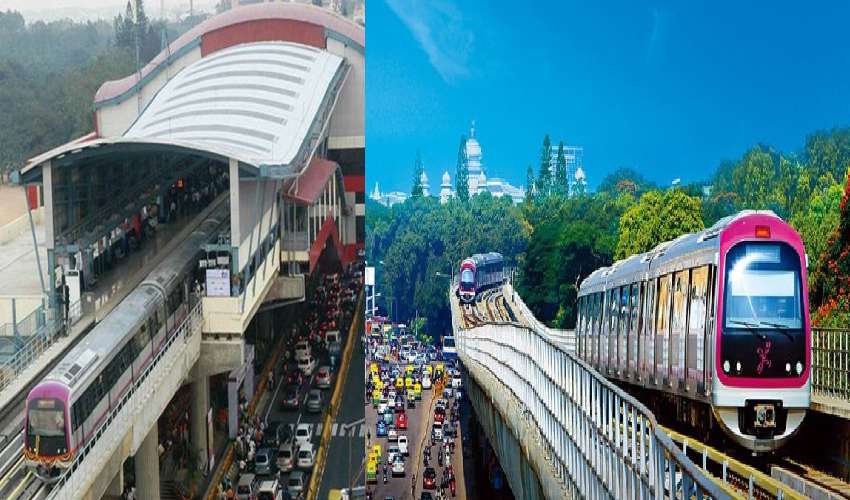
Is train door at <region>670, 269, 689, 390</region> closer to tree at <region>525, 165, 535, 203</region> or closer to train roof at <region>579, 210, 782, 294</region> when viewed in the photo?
train roof at <region>579, 210, 782, 294</region>

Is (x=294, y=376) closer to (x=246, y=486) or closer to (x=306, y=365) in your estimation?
(x=306, y=365)

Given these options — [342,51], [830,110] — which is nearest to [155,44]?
[342,51]

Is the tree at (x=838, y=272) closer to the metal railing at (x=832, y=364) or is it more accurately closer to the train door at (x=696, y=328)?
the metal railing at (x=832, y=364)

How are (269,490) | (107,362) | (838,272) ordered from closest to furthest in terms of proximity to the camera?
(107,362) < (269,490) < (838,272)

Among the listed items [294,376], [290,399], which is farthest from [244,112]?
[290,399]

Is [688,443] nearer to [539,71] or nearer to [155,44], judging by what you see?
[155,44]

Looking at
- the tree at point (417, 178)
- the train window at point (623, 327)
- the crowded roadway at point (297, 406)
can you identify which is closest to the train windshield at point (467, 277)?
the tree at point (417, 178)

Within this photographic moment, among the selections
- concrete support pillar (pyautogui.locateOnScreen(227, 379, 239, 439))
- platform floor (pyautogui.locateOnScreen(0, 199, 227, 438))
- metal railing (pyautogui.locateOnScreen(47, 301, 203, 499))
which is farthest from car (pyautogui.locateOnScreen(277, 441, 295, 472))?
platform floor (pyautogui.locateOnScreen(0, 199, 227, 438))
